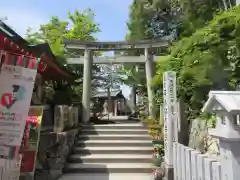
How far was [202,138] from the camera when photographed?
6535mm

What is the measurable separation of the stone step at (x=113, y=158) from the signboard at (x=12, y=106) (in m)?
4.30

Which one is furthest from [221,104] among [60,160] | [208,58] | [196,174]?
[60,160]

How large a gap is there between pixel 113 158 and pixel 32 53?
3.68 metres

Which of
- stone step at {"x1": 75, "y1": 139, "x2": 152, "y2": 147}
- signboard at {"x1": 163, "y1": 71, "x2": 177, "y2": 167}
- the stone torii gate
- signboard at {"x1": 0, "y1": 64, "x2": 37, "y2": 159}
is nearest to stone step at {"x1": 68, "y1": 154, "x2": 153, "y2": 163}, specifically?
stone step at {"x1": 75, "y1": 139, "x2": 152, "y2": 147}

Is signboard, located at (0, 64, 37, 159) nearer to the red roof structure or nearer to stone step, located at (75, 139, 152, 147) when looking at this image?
the red roof structure

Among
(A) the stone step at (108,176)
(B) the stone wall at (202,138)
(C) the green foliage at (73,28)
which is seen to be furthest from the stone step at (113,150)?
(C) the green foliage at (73,28)

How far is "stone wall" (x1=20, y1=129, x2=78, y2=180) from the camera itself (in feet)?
22.6

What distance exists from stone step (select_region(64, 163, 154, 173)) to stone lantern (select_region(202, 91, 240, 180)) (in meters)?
5.08

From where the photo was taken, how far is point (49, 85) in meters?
11.5

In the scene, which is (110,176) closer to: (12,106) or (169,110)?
(169,110)

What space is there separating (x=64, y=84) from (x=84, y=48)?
1785mm

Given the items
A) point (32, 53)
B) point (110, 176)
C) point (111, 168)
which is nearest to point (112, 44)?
point (32, 53)

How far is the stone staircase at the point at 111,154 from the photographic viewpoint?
7645mm

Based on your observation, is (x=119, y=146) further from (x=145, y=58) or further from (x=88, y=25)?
(x=88, y=25)
